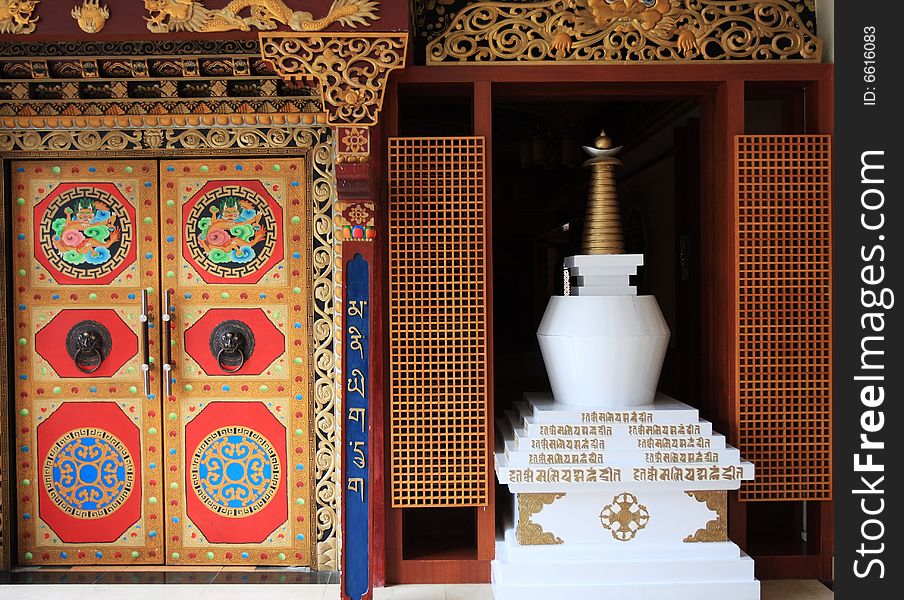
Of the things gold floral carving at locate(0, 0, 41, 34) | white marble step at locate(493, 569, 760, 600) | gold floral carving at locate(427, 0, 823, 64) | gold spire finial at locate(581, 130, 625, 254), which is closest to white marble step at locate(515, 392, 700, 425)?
white marble step at locate(493, 569, 760, 600)

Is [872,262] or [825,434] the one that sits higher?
[872,262]

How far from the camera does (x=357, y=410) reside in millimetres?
3084

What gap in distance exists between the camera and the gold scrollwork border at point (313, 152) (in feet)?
11.7

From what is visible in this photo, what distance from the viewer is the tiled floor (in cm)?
323

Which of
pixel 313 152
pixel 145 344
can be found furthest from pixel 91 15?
pixel 145 344

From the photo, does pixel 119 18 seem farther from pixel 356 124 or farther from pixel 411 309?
pixel 411 309

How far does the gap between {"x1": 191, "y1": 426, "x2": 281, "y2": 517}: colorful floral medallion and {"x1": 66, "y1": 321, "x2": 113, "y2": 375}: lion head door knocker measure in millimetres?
684

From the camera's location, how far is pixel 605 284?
343cm

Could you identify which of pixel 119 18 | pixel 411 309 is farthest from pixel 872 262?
pixel 119 18

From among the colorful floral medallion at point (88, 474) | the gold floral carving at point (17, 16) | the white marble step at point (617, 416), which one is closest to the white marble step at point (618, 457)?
the white marble step at point (617, 416)

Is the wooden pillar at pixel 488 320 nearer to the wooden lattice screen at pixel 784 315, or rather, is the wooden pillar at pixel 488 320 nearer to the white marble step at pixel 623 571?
the white marble step at pixel 623 571

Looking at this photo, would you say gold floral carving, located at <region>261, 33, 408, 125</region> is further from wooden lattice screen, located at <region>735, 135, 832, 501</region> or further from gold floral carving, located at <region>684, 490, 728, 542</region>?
gold floral carving, located at <region>684, 490, 728, 542</region>

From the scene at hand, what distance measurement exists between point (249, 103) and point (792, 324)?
9.39ft

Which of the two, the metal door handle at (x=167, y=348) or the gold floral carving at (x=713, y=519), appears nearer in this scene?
the gold floral carving at (x=713, y=519)
